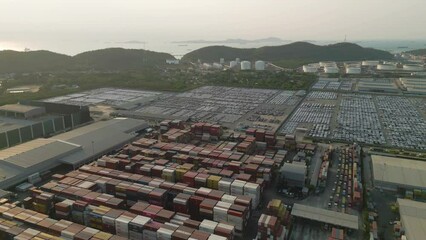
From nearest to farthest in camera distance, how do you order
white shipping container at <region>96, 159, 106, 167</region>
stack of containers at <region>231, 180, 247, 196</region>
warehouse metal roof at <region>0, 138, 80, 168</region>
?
stack of containers at <region>231, 180, 247, 196</region>
warehouse metal roof at <region>0, 138, 80, 168</region>
white shipping container at <region>96, 159, 106, 167</region>

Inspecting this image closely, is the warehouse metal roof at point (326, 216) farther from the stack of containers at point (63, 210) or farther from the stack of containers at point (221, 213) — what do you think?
the stack of containers at point (63, 210)

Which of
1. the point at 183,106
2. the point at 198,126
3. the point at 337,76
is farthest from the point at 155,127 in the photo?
the point at 337,76

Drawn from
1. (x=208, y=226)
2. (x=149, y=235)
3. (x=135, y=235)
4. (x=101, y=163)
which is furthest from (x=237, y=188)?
(x=101, y=163)

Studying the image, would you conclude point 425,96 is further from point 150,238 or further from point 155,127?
point 150,238

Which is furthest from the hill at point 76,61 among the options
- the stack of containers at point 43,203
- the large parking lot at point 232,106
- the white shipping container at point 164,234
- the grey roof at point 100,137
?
the white shipping container at point 164,234

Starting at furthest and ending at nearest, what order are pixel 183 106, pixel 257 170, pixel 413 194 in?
pixel 183 106
pixel 257 170
pixel 413 194

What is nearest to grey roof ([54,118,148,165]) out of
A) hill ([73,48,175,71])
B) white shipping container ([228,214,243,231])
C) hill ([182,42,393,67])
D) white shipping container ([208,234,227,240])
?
white shipping container ([228,214,243,231])

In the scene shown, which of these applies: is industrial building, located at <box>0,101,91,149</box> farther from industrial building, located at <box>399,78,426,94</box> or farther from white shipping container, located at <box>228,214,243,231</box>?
industrial building, located at <box>399,78,426,94</box>
